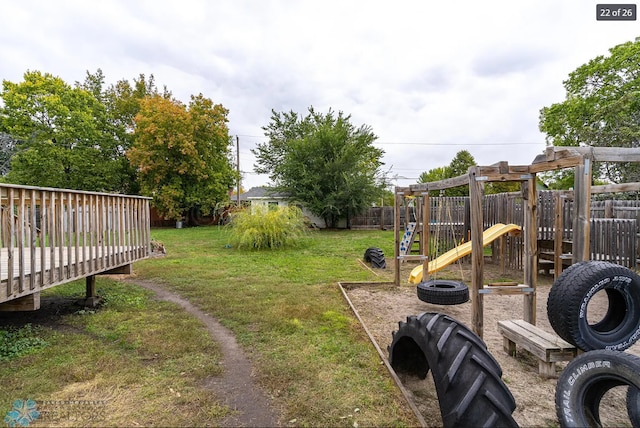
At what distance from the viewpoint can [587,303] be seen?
2441 mm

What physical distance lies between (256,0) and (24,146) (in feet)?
68.5

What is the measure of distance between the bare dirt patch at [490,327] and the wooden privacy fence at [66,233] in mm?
3501

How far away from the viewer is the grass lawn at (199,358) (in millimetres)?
2281

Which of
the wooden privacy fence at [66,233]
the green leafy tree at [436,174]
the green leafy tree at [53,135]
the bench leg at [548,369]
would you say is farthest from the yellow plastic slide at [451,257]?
the green leafy tree at [436,174]

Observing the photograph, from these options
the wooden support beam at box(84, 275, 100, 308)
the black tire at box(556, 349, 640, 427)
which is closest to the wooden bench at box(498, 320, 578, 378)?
the black tire at box(556, 349, 640, 427)

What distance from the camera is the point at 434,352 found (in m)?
2.05

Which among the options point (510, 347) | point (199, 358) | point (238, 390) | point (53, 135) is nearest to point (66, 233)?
point (199, 358)

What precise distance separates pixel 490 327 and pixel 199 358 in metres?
3.58

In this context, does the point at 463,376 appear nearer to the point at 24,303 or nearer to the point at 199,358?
the point at 199,358

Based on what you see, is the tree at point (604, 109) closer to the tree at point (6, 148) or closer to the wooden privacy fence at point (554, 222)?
the wooden privacy fence at point (554, 222)

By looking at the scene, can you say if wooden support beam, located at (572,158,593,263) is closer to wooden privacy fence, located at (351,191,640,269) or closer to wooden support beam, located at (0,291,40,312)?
wooden privacy fence, located at (351,191,640,269)

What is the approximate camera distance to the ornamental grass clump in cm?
1053

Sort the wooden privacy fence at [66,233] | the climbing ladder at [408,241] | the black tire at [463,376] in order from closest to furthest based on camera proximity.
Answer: the black tire at [463,376], the wooden privacy fence at [66,233], the climbing ladder at [408,241]

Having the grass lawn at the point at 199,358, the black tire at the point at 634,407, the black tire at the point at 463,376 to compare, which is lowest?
the grass lawn at the point at 199,358
